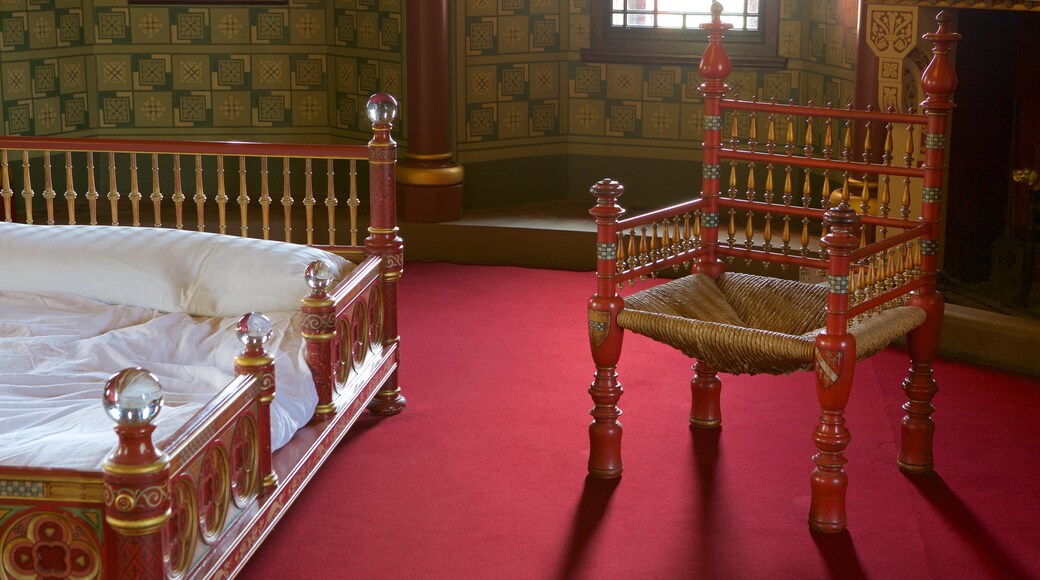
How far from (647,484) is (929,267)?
1.08 metres

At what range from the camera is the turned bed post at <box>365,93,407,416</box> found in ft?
14.7

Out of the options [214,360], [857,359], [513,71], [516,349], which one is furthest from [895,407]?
[513,71]

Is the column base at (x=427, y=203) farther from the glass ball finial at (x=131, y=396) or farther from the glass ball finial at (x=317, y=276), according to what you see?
the glass ball finial at (x=131, y=396)

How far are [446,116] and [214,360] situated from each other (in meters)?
3.47

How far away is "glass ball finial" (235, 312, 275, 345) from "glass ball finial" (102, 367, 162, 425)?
0.67m

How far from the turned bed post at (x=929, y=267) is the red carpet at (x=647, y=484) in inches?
5.4

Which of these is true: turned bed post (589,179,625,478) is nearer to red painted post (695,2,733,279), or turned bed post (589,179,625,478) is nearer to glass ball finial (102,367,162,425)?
red painted post (695,2,733,279)

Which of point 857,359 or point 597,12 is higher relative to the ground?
point 597,12

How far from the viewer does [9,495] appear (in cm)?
259

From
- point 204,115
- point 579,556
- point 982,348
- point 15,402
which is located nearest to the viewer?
point 15,402

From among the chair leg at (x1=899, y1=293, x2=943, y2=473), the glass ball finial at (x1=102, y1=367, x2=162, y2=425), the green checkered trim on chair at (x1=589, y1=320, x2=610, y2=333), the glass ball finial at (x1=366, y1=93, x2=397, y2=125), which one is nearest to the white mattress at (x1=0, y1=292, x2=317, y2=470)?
the glass ball finial at (x1=102, y1=367, x2=162, y2=425)

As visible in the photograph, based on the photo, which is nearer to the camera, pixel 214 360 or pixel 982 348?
pixel 214 360

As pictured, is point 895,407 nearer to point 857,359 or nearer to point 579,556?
point 857,359

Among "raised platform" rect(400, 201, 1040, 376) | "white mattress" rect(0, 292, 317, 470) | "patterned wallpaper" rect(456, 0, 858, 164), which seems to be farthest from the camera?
"patterned wallpaper" rect(456, 0, 858, 164)
